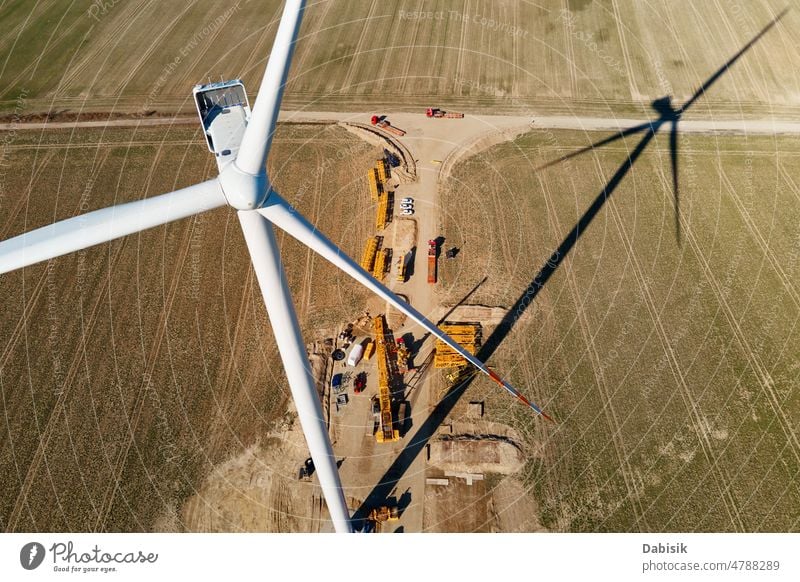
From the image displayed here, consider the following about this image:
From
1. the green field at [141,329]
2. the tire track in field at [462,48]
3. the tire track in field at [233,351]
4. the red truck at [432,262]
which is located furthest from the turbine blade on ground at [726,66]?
the tire track in field at [233,351]

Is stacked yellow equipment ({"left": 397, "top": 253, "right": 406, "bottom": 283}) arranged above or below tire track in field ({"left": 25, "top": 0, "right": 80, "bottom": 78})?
below

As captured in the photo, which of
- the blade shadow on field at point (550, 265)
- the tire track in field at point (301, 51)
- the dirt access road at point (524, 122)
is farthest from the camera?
the tire track in field at point (301, 51)

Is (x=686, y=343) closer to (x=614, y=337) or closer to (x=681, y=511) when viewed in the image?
(x=614, y=337)

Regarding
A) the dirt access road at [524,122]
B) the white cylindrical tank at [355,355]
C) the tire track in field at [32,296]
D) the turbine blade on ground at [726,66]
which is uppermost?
the turbine blade on ground at [726,66]

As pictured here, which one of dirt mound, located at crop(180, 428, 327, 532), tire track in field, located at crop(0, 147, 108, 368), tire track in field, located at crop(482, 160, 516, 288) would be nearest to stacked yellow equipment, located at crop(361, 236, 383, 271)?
tire track in field, located at crop(482, 160, 516, 288)

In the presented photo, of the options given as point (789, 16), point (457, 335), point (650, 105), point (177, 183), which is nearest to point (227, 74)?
point (177, 183)

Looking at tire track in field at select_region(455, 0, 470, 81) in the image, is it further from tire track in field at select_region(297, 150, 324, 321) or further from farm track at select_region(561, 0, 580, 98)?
tire track in field at select_region(297, 150, 324, 321)

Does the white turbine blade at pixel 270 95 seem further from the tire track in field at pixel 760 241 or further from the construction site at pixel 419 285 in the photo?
the tire track in field at pixel 760 241
